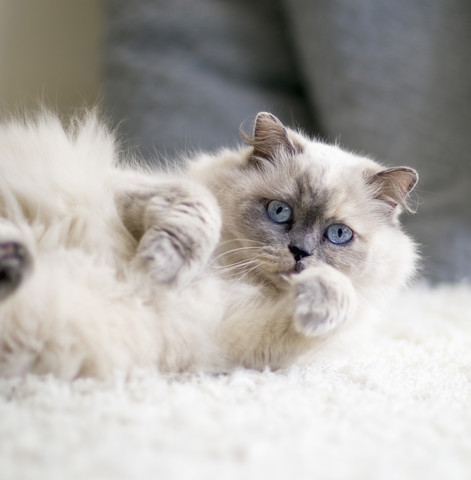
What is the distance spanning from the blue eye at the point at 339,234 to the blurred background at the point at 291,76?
3.01ft

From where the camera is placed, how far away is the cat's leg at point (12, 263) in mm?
842

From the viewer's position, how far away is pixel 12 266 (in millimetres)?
845

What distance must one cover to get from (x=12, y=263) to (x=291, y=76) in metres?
2.06

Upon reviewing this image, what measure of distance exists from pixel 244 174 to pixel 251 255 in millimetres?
238

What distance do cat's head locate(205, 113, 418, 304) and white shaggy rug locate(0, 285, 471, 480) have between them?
0.79 ft

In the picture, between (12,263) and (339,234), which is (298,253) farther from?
(12,263)

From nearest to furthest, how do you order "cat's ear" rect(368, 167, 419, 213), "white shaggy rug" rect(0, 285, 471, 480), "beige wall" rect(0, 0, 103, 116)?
1. "white shaggy rug" rect(0, 285, 471, 480)
2. "cat's ear" rect(368, 167, 419, 213)
3. "beige wall" rect(0, 0, 103, 116)

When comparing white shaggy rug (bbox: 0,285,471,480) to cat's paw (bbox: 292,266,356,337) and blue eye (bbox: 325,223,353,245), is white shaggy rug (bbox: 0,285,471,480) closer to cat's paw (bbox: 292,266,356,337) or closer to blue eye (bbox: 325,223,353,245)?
cat's paw (bbox: 292,266,356,337)

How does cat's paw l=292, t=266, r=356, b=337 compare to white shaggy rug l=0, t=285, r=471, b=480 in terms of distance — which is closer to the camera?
white shaggy rug l=0, t=285, r=471, b=480

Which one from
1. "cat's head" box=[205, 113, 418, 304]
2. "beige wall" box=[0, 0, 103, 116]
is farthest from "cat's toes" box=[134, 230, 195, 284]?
"beige wall" box=[0, 0, 103, 116]

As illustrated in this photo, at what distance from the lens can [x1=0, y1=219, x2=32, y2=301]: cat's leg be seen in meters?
0.84

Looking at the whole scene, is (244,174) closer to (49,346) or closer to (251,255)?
(251,255)

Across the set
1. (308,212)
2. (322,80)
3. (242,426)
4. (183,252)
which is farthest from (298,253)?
(322,80)

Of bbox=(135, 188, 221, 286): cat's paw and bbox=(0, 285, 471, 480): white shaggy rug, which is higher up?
bbox=(135, 188, 221, 286): cat's paw
